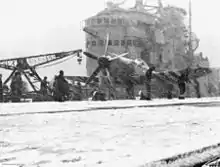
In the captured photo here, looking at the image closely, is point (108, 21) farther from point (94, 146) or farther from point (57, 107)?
point (94, 146)

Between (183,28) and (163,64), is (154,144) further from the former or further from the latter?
(183,28)

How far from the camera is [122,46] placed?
44812 mm

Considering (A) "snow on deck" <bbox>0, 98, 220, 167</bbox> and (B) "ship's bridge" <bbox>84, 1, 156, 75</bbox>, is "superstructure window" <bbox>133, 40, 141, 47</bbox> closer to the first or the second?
(B) "ship's bridge" <bbox>84, 1, 156, 75</bbox>

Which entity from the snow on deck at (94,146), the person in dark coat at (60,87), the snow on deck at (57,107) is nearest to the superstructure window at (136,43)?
the person in dark coat at (60,87)

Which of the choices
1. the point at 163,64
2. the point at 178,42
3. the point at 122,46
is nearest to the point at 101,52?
the point at 122,46

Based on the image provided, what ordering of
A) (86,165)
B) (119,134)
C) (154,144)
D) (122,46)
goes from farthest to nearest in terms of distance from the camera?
(122,46) < (119,134) < (154,144) < (86,165)

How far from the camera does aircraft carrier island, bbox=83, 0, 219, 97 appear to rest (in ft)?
146

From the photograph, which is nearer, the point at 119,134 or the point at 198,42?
the point at 119,134

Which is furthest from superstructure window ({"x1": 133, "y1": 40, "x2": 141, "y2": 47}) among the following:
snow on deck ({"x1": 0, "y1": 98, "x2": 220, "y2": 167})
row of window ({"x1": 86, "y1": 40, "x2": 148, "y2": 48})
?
snow on deck ({"x1": 0, "y1": 98, "x2": 220, "y2": 167})

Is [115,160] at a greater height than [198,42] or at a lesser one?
lesser

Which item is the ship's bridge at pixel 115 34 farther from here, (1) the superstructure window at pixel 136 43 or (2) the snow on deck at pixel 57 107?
(2) the snow on deck at pixel 57 107

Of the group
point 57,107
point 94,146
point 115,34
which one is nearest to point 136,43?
point 115,34

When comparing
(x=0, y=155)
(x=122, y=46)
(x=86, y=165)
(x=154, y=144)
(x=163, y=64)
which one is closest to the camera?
(x=86, y=165)

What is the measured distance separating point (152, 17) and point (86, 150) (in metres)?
47.2
